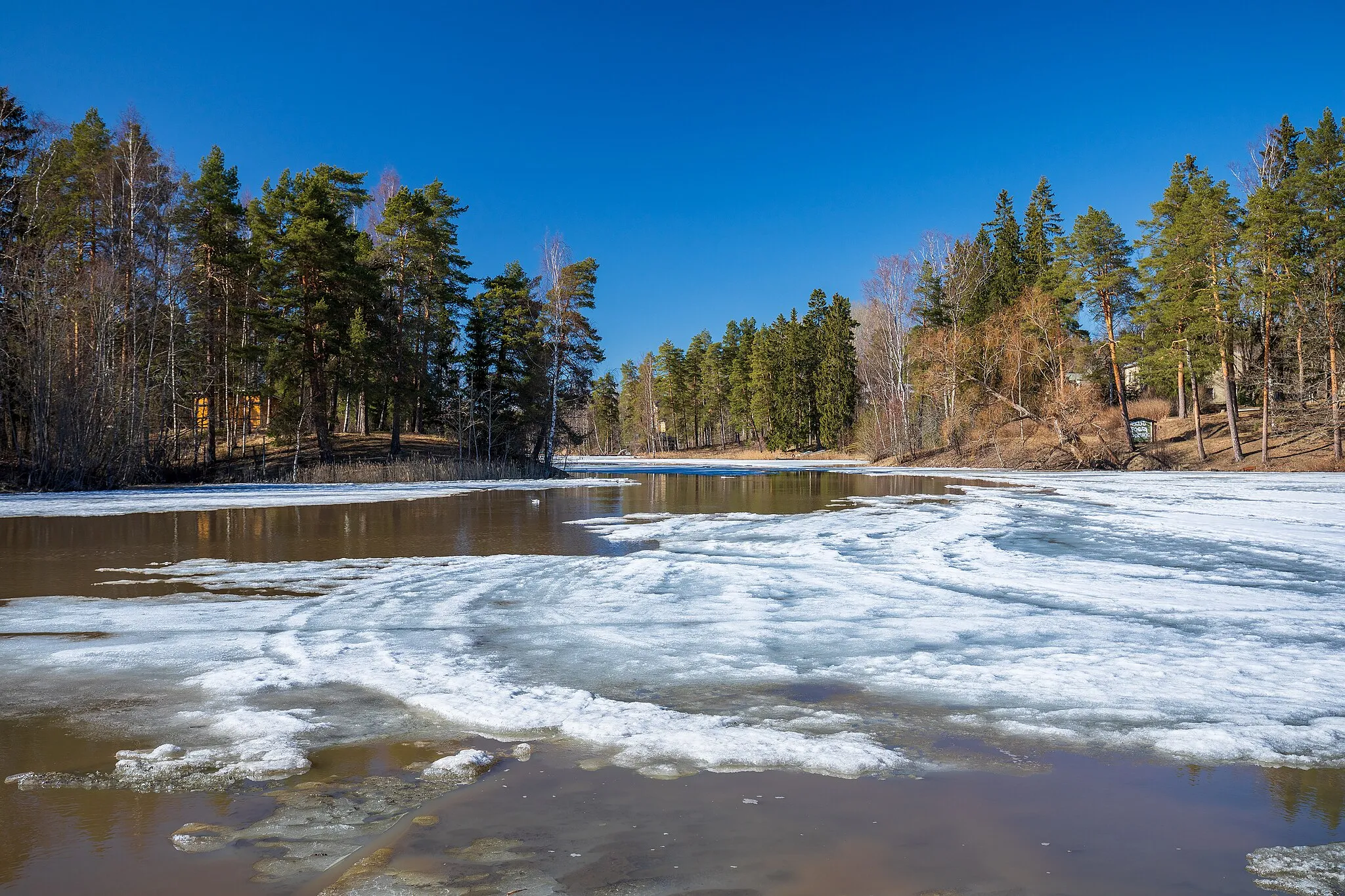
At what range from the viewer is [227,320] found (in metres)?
31.2

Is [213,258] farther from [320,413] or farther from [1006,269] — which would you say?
[1006,269]

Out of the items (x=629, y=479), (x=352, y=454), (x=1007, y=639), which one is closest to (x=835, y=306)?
(x=629, y=479)

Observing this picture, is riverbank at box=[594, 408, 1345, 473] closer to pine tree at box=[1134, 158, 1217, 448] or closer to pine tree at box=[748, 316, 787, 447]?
pine tree at box=[1134, 158, 1217, 448]

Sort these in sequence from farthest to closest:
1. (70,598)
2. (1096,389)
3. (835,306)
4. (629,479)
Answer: (835,306) < (1096,389) < (629,479) < (70,598)

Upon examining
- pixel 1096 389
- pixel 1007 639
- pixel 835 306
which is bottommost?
pixel 1007 639

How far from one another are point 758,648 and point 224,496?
18.6m

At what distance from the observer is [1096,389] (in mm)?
37656

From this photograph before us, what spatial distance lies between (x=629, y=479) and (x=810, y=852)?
96.5ft

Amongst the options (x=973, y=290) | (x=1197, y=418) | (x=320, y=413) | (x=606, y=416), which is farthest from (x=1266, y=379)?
(x=606, y=416)

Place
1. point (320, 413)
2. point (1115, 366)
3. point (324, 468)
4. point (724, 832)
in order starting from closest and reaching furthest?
1. point (724, 832)
2. point (324, 468)
3. point (320, 413)
4. point (1115, 366)

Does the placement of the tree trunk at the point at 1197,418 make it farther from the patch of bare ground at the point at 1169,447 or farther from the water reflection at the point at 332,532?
the water reflection at the point at 332,532

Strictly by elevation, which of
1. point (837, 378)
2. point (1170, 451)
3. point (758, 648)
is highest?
point (837, 378)

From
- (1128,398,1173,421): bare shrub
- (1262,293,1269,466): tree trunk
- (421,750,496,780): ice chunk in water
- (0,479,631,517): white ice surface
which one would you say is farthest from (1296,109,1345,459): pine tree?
(421,750,496,780): ice chunk in water

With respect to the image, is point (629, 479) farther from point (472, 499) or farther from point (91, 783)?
point (91, 783)
